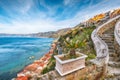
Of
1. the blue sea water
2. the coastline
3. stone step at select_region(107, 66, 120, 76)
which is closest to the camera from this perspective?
stone step at select_region(107, 66, 120, 76)

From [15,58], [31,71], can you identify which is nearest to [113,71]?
[31,71]

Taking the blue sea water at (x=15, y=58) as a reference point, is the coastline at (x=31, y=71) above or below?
above

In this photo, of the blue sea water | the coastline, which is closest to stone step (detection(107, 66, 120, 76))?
the coastline

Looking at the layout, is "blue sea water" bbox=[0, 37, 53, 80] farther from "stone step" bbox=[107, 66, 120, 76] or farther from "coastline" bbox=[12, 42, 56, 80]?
"stone step" bbox=[107, 66, 120, 76]

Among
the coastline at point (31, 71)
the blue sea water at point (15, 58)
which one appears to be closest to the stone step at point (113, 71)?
the coastline at point (31, 71)

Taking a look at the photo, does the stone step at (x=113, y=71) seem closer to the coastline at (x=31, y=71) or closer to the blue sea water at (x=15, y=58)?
the coastline at (x=31, y=71)

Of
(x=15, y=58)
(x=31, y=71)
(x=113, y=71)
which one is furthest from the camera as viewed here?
(x=15, y=58)

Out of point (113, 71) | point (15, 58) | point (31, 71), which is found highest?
point (113, 71)

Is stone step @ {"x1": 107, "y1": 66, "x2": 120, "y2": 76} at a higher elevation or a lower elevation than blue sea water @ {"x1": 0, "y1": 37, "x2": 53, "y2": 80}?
higher

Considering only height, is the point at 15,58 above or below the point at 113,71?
below

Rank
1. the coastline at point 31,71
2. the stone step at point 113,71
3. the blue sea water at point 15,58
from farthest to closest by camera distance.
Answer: the blue sea water at point 15,58
the coastline at point 31,71
the stone step at point 113,71

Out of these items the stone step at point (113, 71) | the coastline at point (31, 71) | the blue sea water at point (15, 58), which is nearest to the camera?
the stone step at point (113, 71)

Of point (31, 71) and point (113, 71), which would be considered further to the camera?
point (31, 71)

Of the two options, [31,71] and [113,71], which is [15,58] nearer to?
[31,71]
